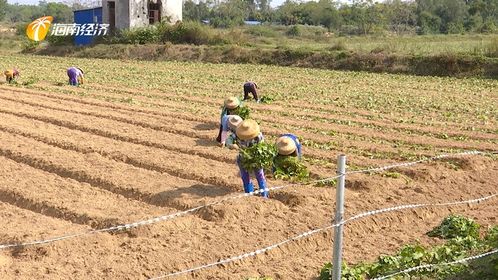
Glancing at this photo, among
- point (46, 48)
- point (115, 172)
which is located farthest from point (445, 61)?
point (46, 48)

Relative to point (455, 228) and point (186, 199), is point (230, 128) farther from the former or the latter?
point (455, 228)

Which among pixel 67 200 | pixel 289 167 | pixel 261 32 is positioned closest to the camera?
pixel 67 200

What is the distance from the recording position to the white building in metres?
41.8

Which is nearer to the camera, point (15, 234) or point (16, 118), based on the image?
point (15, 234)

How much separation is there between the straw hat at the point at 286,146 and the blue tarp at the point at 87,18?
3636 cm

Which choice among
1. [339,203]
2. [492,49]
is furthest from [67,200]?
[492,49]

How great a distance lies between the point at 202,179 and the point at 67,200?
202cm

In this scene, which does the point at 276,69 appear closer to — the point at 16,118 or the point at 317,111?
the point at 317,111

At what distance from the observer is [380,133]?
13.2 metres

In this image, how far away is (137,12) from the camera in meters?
42.3

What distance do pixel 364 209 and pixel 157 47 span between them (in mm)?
30514

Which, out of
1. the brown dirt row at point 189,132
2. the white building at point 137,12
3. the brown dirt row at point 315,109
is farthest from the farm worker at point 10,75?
the white building at point 137,12

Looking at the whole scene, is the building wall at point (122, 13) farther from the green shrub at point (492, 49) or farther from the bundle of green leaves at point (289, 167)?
the bundle of green leaves at point (289, 167)

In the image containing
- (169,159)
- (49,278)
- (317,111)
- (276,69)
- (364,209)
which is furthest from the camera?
(276,69)
